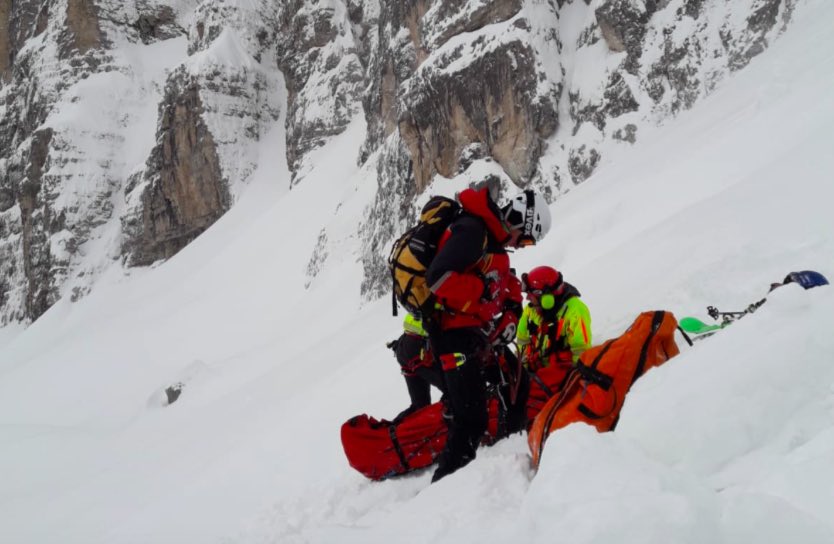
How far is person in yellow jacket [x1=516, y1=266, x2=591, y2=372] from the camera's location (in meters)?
3.82

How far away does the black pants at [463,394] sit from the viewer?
10.7ft

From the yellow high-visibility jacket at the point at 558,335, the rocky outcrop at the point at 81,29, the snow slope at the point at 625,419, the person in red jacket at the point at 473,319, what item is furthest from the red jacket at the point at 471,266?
the rocky outcrop at the point at 81,29

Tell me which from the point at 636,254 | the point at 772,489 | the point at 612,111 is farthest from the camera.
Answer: the point at 612,111

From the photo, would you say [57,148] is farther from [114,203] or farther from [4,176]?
[4,176]

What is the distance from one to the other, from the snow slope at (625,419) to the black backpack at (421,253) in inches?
41.5

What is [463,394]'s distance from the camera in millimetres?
3256

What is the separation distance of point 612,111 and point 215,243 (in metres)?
29.0

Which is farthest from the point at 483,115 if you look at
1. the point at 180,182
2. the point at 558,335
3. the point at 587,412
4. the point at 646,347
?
the point at 180,182

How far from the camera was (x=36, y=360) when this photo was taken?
31.0m

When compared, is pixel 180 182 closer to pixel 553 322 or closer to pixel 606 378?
pixel 553 322

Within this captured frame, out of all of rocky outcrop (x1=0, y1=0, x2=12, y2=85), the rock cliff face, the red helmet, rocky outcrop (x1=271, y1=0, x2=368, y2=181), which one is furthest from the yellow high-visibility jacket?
rocky outcrop (x1=0, y1=0, x2=12, y2=85)

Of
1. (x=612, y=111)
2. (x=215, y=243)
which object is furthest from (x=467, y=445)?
(x=215, y=243)

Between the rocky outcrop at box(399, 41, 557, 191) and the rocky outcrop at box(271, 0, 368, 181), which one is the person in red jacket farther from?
the rocky outcrop at box(271, 0, 368, 181)

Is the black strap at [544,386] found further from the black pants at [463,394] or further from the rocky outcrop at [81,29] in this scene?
the rocky outcrop at [81,29]
